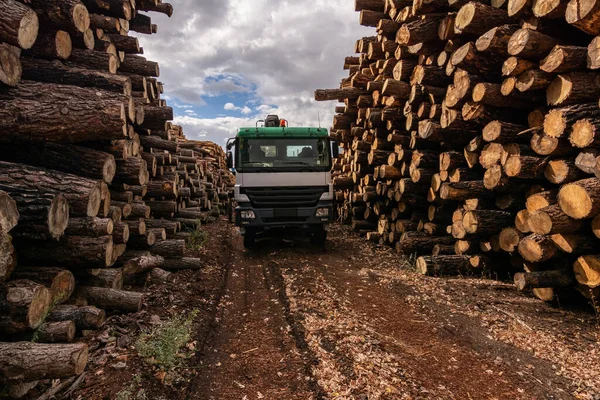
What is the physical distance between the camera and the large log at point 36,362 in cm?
285

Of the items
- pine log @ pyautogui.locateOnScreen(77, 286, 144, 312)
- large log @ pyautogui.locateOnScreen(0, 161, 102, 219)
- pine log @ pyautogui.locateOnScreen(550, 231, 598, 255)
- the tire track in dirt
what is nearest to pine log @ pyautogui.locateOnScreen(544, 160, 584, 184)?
pine log @ pyautogui.locateOnScreen(550, 231, 598, 255)

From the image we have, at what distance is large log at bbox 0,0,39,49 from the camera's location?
13.1 feet

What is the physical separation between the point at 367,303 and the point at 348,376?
2075 mm

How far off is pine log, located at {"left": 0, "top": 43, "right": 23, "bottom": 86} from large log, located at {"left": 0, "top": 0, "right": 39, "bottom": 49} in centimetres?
10

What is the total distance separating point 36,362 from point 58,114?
9.96ft

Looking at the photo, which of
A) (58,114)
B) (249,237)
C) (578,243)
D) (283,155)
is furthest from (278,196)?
(578,243)

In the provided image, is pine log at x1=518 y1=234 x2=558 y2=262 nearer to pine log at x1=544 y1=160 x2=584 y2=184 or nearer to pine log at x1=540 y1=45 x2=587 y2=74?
pine log at x1=544 y1=160 x2=584 y2=184

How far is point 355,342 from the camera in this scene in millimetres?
4000

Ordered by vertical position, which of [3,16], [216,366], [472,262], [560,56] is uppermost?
[3,16]

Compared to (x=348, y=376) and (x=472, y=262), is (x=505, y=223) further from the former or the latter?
(x=348, y=376)

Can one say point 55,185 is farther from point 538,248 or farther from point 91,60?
point 538,248

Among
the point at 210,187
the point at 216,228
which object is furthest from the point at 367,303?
the point at 210,187

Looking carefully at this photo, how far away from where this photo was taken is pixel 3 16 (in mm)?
3971

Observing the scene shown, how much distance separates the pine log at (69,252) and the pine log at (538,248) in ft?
18.5
